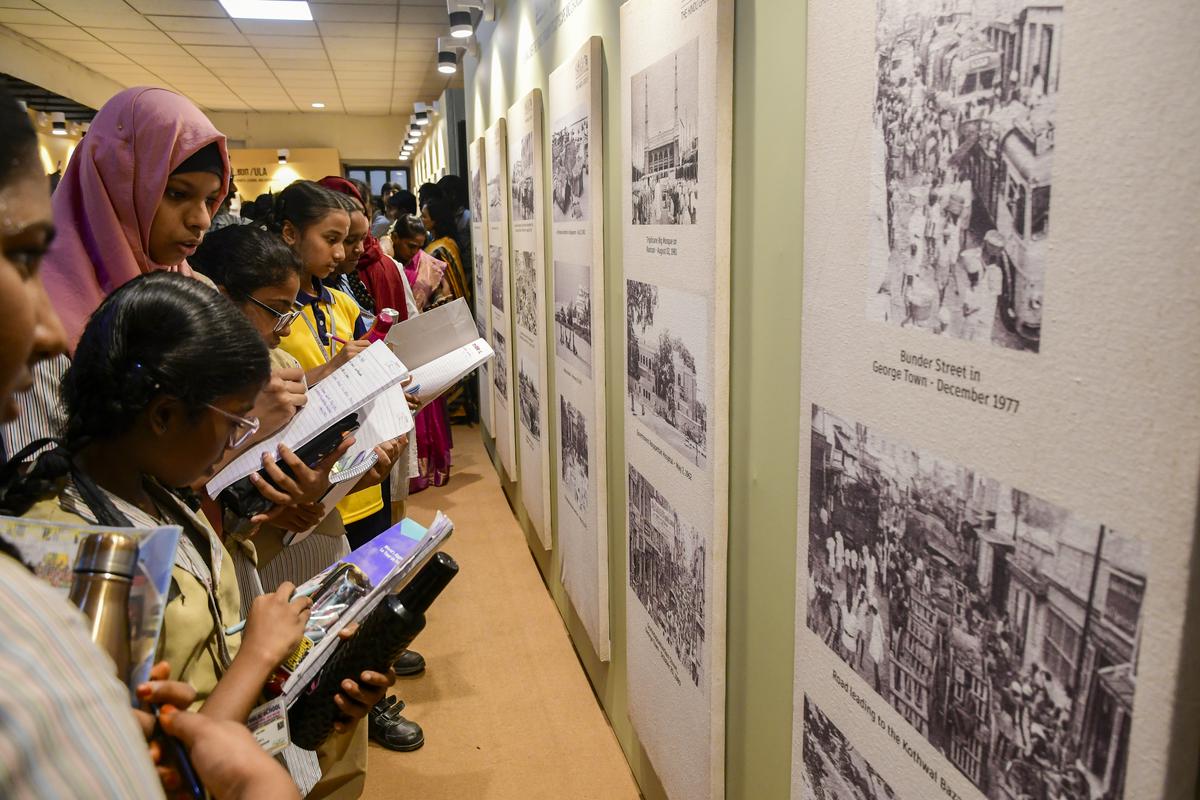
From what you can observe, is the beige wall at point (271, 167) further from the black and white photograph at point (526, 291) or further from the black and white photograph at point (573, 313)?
the black and white photograph at point (573, 313)

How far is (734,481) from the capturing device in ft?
5.36

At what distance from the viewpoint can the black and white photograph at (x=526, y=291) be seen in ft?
12.1

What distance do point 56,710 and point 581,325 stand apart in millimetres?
2348

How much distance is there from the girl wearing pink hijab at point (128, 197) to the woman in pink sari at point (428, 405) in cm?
321

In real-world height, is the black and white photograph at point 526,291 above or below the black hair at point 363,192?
below

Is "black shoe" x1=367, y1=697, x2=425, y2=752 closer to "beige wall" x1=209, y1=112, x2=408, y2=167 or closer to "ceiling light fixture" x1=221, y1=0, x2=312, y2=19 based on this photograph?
"ceiling light fixture" x1=221, y1=0, x2=312, y2=19

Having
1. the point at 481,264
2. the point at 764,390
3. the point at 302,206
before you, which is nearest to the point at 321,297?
the point at 302,206

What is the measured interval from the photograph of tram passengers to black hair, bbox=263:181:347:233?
2176 mm

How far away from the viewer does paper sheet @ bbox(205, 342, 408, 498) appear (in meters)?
1.77

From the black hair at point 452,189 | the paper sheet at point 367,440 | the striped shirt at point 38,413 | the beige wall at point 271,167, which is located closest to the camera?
the striped shirt at point 38,413

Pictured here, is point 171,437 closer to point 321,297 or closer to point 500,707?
point 321,297

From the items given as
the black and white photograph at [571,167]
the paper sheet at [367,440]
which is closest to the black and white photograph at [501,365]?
the black and white photograph at [571,167]

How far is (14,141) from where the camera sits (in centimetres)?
61

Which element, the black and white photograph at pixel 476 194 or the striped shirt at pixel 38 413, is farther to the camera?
the black and white photograph at pixel 476 194
